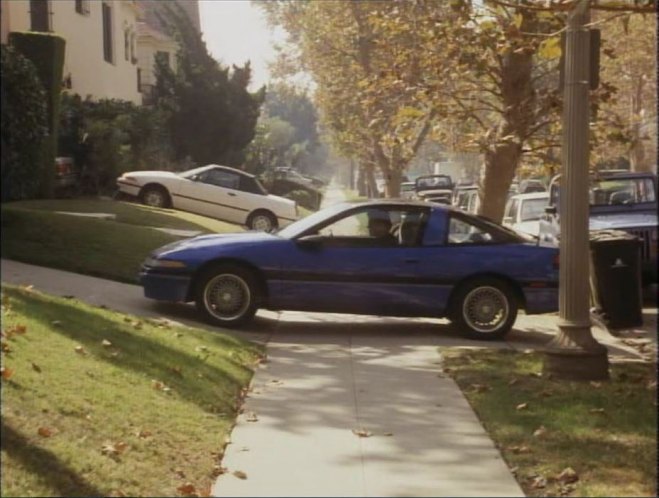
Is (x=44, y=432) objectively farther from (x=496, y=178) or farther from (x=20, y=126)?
(x=496, y=178)

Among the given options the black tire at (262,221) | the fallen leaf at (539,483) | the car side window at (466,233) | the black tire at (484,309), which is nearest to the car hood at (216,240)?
the black tire at (262,221)

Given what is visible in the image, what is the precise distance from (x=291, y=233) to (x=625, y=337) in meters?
3.67

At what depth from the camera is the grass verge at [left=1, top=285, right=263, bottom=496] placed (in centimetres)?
522

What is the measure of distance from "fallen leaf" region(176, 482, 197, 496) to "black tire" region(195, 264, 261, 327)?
5315 mm

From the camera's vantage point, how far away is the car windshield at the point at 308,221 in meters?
10.9

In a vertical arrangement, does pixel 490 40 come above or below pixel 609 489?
above

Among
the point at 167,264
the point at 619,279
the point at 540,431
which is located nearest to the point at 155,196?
the point at 167,264

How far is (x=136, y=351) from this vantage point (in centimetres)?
804

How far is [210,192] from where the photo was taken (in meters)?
8.37

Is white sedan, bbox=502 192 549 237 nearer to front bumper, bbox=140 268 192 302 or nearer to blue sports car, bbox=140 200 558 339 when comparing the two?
blue sports car, bbox=140 200 558 339

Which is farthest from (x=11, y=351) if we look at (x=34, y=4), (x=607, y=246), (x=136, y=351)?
(x=607, y=246)

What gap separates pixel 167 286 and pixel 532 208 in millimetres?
9518

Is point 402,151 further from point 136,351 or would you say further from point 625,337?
point 136,351

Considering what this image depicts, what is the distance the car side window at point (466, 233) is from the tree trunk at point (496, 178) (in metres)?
2.73
